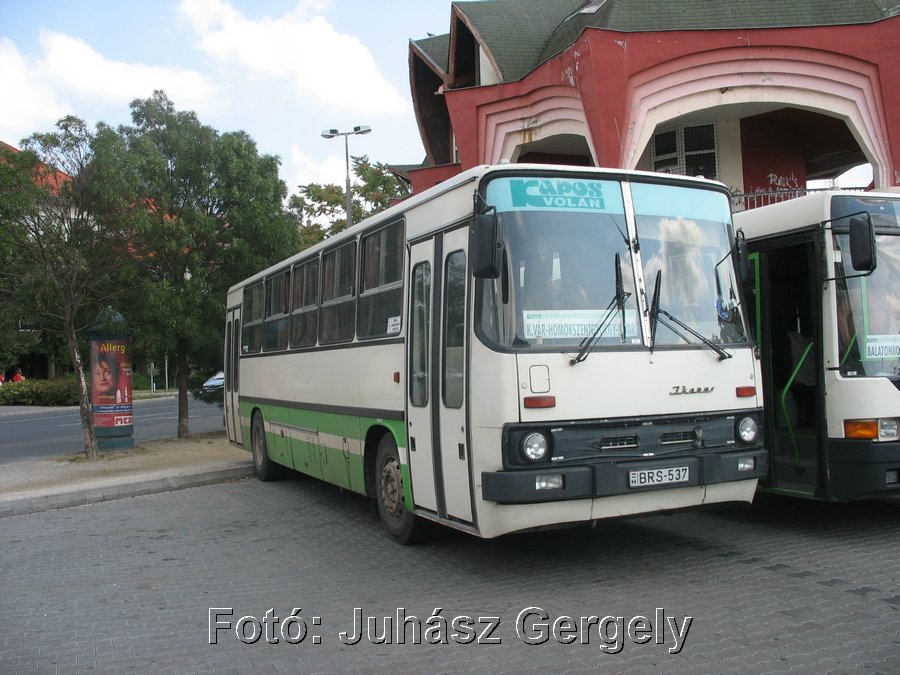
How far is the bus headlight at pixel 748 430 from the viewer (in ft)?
22.6

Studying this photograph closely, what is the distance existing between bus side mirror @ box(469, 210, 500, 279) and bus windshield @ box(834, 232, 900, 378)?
3.44 meters

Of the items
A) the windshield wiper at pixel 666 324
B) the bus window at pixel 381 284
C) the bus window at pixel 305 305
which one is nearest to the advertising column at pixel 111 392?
the bus window at pixel 305 305

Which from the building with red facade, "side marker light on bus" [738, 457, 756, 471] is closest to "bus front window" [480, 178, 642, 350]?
"side marker light on bus" [738, 457, 756, 471]

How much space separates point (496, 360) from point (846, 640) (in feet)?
9.16

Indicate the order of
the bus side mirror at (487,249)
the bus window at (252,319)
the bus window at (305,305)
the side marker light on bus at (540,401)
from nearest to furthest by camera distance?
1. the bus side mirror at (487,249)
2. the side marker light on bus at (540,401)
3. the bus window at (305,305)
4. the bus window at (252,319)

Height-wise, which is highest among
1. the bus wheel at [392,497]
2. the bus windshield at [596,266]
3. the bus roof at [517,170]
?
the bus roof at [517,170]

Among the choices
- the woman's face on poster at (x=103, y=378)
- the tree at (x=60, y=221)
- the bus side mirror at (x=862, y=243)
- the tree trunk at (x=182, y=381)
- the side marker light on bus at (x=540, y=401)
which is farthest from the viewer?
the tree trunk at (x=182, y=381)

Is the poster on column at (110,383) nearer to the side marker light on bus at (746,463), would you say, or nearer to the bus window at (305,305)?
the bus window at (305,305)

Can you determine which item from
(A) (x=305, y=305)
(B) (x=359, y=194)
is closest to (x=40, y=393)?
(B) (x=359, y=194)

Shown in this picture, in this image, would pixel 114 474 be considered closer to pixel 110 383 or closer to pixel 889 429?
pixel 110 383

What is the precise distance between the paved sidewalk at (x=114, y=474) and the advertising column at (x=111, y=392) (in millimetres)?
442

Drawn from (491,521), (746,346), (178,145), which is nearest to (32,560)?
(491,521)

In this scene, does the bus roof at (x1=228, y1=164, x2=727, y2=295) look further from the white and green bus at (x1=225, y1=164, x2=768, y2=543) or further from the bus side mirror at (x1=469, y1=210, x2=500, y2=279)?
the bus side mirror at (x1=469, y1=210, x2=500, y2=279)

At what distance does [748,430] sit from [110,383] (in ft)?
49.0
